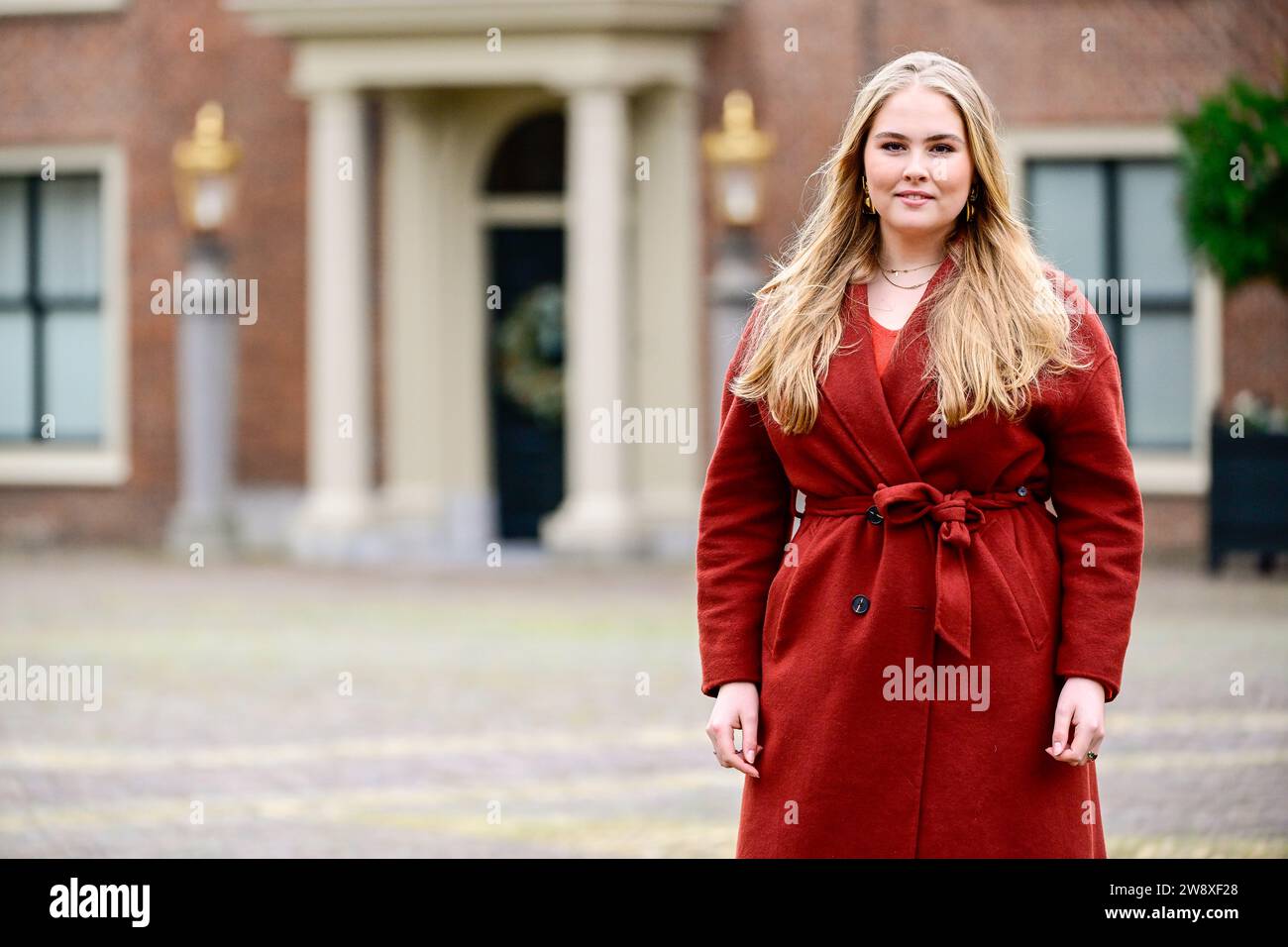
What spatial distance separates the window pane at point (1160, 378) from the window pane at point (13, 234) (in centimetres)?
1040

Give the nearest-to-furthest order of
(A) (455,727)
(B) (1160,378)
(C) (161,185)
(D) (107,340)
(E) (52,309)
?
1. (A) (455,727)
2. (B) (1160,378)
3. (C) (161,185)
4. (D) (107,340)
5. (E) (52,309)

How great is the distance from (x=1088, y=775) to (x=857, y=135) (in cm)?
111

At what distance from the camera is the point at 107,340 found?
63.0 ft

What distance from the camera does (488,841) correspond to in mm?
6523

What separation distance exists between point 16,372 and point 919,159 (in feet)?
58.2

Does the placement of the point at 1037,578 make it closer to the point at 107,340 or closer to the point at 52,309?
the point at 107,340

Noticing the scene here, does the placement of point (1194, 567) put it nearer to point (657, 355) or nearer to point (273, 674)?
point (657, 355)

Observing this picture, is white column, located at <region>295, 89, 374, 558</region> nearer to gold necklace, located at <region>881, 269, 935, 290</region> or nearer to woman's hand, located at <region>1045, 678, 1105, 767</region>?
gold necklace, located at <region>881, 269, 935, 290</region>

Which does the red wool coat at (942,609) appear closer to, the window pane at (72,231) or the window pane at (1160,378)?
the window pane at (1160,378)

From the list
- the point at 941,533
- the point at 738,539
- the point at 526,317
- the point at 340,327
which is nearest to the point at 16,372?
the point at 340,327

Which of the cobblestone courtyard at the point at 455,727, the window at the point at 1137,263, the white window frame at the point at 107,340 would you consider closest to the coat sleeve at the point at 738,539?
the cobblestone courtyard at the point at 455,727

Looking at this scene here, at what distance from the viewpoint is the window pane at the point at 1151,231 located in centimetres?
1709
